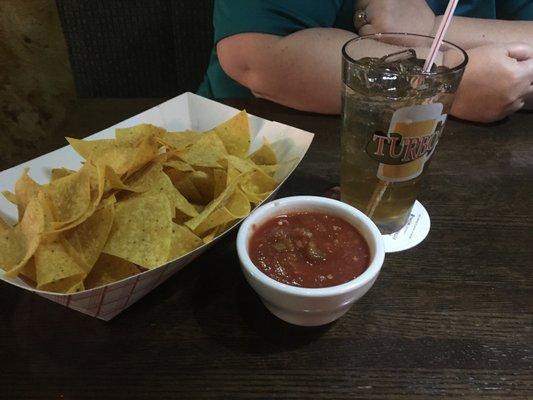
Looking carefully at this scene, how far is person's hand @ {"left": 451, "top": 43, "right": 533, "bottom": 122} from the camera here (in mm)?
Result: 1251

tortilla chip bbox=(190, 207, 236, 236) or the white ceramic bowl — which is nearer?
the white ceramic bowl

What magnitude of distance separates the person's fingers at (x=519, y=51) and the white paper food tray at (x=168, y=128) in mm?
634

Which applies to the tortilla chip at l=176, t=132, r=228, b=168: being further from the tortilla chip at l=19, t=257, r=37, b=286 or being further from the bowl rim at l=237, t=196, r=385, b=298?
the tortilla chip at l=19, t=257, r=37, b=286

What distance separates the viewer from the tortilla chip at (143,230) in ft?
2.39

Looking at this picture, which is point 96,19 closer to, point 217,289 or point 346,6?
point 346,6

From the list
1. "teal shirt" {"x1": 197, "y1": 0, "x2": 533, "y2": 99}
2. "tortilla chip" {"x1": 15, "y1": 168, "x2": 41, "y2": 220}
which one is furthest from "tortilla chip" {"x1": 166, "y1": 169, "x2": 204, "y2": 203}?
"teal shirt" {"x1": 197, "y1": 0, "x2": 533, "y2": 99}

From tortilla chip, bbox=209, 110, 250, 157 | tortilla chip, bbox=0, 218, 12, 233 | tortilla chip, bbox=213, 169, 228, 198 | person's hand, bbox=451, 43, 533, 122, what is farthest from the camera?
person's hand, bbox=451, 43, 533, 122

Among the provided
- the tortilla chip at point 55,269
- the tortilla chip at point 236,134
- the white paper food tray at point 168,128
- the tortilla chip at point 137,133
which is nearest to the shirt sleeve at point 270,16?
the white paper food tray at point 168,128

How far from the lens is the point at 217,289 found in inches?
32.6

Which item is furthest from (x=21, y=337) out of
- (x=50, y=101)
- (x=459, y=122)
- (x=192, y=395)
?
(x=50, y=101)

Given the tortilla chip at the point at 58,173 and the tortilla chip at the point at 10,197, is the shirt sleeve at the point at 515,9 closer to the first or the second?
the tortilla chip at the point at 58,173

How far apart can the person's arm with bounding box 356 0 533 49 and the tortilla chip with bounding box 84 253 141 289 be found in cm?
98

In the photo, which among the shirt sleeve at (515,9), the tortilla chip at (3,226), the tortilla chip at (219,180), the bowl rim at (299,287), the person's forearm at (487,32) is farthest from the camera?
the shirt sleeve at (515,9)

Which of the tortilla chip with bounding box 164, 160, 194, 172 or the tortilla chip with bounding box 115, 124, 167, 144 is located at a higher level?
the tortilla chip with bounding box 115, 124, 167, 144
